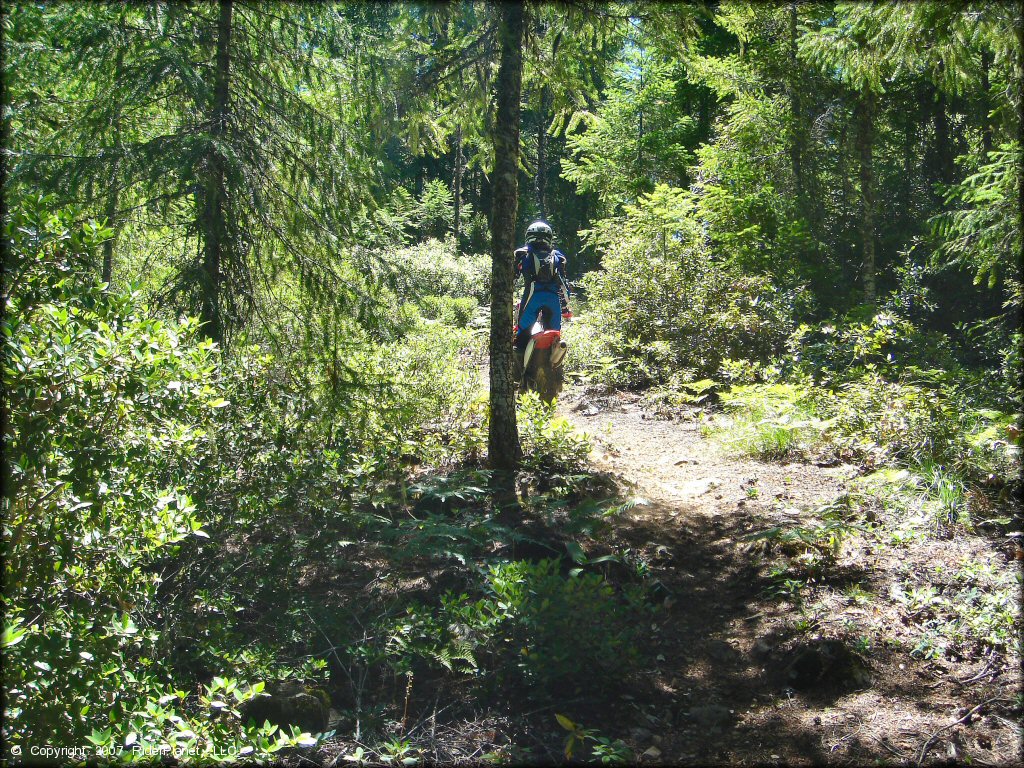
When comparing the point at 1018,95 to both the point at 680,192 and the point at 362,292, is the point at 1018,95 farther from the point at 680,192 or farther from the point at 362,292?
the point at 680,192

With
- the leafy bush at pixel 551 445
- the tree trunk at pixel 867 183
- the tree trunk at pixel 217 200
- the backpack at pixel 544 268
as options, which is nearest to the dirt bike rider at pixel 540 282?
the backpack at pixel 544 268

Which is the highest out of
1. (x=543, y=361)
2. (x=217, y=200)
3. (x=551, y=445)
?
(x=217, y=200)

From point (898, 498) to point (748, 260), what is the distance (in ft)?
27.7

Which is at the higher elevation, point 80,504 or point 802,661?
point 80,504

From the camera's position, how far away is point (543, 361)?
8.56m

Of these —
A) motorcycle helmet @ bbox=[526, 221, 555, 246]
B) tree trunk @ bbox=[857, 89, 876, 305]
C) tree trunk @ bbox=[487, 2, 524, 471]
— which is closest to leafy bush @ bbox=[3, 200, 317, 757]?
tree trunk @ bbox=[487, 2, 524, 471]

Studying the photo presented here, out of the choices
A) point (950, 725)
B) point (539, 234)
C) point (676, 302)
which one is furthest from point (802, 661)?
point (676, 302)

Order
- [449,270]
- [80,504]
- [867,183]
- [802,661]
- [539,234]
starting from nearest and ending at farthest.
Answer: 1. [80,504]
2. [802,661]
3. [539,234]
4. [867,183]
5. [449,270]

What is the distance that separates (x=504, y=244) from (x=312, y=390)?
2.12 metres

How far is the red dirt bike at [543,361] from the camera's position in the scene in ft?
27.6

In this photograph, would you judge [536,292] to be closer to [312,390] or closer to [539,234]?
[539,234]

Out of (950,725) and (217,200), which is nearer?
(950,725)

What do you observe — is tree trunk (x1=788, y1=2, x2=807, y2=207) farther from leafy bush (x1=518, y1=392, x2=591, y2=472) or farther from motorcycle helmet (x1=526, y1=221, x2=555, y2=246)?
leafy bush (x1=518, y1=392, x2=591, y2=472)

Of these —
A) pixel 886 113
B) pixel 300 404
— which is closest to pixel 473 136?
pixel 300 404
